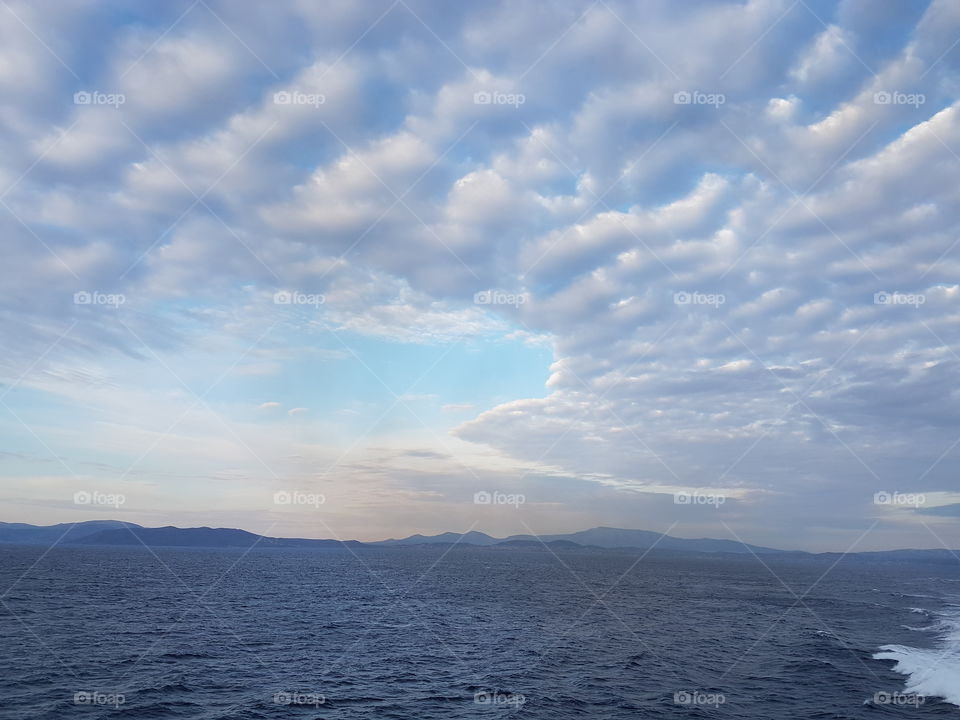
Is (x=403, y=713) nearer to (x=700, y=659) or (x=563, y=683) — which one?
(x=563, y=683)

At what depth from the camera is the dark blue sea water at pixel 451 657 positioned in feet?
112

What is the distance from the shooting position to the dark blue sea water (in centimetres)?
3425

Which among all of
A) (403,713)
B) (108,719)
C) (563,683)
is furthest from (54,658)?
(563,683)

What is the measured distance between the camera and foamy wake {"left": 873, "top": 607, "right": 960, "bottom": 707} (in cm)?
3994

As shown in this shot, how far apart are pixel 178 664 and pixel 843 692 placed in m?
47.6

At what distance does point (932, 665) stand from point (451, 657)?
38884mm

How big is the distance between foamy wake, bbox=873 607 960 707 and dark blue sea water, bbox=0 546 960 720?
0.78 ft

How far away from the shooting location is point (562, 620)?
6806 centimetres

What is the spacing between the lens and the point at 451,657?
4638 cm

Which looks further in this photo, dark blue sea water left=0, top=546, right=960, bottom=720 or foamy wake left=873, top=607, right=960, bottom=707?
foamy wake left=873, top=607, right=960, bottom=707

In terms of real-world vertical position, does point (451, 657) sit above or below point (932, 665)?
above

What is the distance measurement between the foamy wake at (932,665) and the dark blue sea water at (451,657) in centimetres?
24

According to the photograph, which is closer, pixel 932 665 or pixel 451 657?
pixel 932 665

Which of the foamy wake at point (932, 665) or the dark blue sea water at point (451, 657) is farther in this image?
the foamy wake at point (932, 665)
